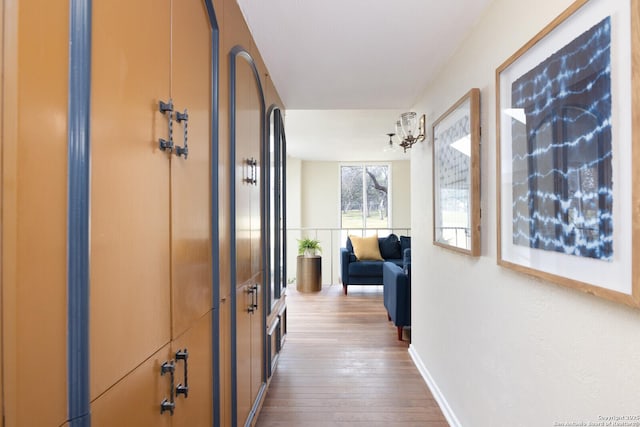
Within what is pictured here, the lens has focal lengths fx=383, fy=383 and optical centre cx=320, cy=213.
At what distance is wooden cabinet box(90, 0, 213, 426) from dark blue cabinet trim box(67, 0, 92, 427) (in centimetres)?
3

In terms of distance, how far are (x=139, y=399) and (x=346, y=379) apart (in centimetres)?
229

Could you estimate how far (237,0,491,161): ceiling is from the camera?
Answer: 1.83 meters

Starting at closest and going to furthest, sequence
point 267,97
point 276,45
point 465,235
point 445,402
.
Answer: point 465,235 < point 276,45 < point 445,402 < point 267,97

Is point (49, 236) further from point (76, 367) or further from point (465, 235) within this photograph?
point (465, 235)

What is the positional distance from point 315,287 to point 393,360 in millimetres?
2975

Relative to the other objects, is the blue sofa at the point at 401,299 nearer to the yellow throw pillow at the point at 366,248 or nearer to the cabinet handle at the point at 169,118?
the yellow throw pillow at the point at 366,248

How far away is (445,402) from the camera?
94.9 inches

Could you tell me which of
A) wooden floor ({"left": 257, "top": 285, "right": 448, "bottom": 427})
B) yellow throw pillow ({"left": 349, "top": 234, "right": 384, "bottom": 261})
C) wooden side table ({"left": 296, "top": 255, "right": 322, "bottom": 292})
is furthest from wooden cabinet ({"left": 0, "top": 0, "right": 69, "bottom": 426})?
yellow throw pillow ({"left": 349, "top": 234, "right": 384, "bottom": 261})

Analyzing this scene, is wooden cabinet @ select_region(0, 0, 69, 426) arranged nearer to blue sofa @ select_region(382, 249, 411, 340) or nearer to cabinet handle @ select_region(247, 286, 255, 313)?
cabinet handle @ select_region(247, 286, 255, 313)

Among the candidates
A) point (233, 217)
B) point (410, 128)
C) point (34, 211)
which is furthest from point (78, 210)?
point (410, 128)

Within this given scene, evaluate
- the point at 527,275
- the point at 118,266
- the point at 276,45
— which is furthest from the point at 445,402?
the point at 276,45

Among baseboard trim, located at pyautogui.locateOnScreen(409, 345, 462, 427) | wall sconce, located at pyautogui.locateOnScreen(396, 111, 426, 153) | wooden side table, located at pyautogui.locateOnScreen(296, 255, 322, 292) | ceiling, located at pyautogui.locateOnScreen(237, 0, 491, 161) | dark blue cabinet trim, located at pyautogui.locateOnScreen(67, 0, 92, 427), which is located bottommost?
baseboard trim, located at pyautogui.locateOnScreen(409, 345, 462, 427)

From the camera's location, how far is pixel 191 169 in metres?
1.25

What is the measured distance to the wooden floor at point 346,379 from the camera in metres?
2.41
